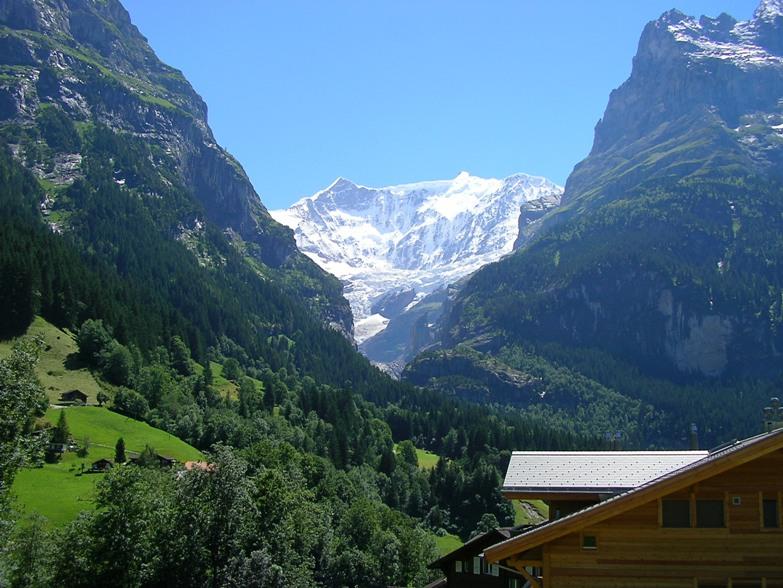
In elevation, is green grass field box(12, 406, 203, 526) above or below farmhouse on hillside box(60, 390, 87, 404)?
below

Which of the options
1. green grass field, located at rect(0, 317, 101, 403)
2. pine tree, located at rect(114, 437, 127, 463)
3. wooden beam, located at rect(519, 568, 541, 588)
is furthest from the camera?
green grass field, located at rect(0, 317, 101, 403)

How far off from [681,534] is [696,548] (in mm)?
530

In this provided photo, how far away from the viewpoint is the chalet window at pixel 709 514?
24.4 meters

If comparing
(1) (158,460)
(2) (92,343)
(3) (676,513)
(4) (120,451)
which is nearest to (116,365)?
(2) (92,343)

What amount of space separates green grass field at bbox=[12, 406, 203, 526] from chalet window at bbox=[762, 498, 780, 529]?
7452 cm

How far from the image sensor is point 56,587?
66.3 metres

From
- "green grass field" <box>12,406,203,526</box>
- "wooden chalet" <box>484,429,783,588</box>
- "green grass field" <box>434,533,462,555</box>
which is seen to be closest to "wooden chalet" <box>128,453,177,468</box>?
"green grass field" <box>12,406,203,526</box>

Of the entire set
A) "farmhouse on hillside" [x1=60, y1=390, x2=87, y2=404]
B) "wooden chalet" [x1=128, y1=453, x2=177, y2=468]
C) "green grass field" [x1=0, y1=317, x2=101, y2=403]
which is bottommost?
"wooden chalet" [x1=128, y1=453, x2=177, y2=468]

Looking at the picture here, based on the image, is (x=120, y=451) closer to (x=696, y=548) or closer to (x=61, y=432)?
(x=61, y=432)

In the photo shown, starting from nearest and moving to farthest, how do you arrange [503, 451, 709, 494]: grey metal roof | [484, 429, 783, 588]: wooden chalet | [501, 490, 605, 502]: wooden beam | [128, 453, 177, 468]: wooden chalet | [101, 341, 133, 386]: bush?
[484, 429, 783, 588]: wooden chalet
[501, 490, 605, 502]: wooden beam
[503, 451, 709, 494]: grey metal roof
[128, 453, 177, 468]: wooden chalet
[101, 341, 133, 386]: bush

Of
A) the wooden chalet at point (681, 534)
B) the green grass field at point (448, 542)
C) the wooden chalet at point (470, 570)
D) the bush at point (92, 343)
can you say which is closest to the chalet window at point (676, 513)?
the wooden chalet at point (681, 534)

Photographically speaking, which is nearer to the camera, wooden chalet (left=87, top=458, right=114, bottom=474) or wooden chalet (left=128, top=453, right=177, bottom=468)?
wooden chalet (left=87, top=458, right=114, bottom=474)

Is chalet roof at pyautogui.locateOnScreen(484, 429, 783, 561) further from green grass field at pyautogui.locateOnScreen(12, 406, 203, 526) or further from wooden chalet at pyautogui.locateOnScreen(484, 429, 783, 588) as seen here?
green grass field at pyautogui.locateOnScreen(12, 406, 203, 526)

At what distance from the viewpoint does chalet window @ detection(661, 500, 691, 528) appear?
80.2ft
